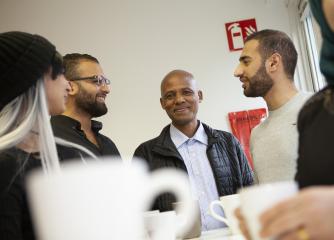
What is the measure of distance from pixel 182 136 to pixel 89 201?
1.84 metres

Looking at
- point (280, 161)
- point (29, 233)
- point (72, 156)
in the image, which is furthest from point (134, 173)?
point (280, 161)

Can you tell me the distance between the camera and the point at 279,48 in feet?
6.52

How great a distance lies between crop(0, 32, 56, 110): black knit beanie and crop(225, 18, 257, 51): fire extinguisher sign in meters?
2.60

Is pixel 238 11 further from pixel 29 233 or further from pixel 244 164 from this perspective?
pixel 29 233

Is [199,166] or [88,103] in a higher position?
[88,103]

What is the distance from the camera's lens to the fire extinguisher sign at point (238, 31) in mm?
3346

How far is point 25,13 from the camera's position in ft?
12.3

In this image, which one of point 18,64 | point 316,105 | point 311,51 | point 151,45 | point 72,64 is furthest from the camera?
point 151,45

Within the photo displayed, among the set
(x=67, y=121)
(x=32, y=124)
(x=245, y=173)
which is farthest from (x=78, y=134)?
(x=32, y=124)

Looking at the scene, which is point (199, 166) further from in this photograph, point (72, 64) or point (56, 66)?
point (56, 66)

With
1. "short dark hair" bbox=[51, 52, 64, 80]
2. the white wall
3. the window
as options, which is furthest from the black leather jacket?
the window

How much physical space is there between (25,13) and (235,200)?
10.9 feet

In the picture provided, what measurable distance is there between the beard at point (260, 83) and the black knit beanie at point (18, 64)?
123 cm

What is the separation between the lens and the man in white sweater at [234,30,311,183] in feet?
5.26
